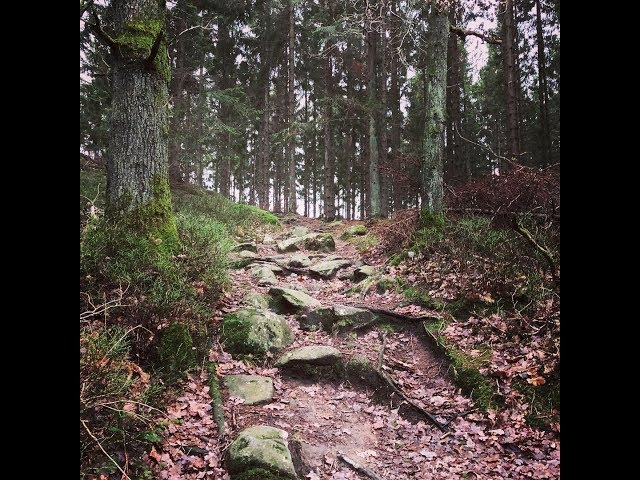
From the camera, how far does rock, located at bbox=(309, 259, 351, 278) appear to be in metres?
9.59

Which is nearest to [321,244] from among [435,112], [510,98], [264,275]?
[264,275]

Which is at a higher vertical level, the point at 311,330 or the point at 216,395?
the point at 311,330

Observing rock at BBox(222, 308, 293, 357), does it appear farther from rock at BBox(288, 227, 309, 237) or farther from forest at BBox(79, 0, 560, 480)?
rock at BBox(288, 227, 309, 237)

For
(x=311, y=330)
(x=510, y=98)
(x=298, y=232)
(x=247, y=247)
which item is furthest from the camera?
(x=298, y=232)

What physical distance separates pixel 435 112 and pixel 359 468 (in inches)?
321

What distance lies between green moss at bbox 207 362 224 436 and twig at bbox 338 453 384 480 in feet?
4.45

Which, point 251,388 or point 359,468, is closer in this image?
point 359,468

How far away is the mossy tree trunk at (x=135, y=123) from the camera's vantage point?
5.98m

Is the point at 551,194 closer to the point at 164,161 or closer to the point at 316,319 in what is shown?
the point at 316,319

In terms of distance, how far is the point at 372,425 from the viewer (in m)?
4.77

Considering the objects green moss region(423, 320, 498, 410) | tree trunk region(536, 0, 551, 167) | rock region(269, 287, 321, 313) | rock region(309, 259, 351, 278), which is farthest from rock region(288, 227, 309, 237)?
tree trunk region(536, 0, 551, 167)

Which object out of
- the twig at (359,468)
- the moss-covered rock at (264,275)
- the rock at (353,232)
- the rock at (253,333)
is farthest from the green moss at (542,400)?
A: the rock at (353,232)

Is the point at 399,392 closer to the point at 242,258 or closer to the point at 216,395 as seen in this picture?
the point at 216,395
